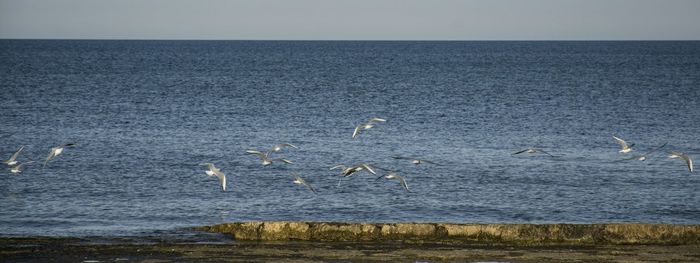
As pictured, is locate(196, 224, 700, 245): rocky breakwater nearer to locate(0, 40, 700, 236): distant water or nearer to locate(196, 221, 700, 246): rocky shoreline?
locate(196, 221, 700, 246): rocky shoreline

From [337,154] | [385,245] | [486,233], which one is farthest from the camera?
[337,154]

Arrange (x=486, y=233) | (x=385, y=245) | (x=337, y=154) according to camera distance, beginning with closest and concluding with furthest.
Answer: (x=385, y=245) → (x=486, y=233) → (x=337, y=154)

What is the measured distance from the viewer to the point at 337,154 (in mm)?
43688

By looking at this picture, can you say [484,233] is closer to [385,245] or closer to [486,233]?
[486,233]

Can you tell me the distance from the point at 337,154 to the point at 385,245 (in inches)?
942

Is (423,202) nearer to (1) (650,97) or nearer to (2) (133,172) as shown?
(2) (133,172)

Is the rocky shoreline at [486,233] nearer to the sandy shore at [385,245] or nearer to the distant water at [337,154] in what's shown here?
the sandy shore at [385,245]

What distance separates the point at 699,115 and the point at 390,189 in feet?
129

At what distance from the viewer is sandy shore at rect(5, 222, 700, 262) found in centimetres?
1842

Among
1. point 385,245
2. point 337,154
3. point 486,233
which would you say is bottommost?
point 385,245

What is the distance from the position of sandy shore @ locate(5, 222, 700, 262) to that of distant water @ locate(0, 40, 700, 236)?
551 cm

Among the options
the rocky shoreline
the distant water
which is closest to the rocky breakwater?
the rocky shoreline

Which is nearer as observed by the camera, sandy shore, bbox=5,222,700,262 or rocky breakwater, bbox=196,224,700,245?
sandy shore, bbox=5,222,700,262

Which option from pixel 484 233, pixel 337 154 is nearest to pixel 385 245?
pixel 484 233
